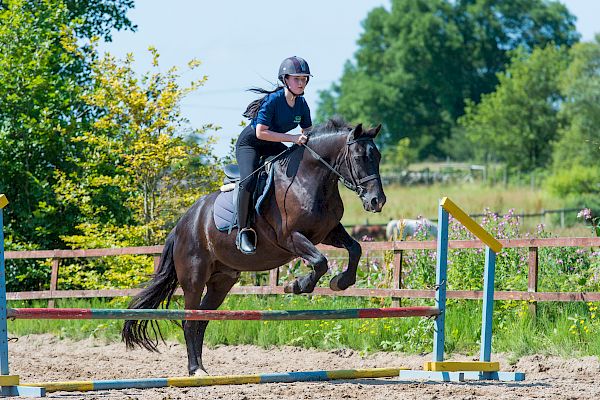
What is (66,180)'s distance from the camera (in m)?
16.9

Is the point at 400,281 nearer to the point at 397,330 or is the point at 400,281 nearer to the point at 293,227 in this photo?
the point at 397,330

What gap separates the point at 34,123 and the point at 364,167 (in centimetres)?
1067

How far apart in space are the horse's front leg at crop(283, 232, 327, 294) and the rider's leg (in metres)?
0.55

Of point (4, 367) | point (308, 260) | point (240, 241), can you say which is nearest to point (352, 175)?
Answer: point (308, 260)

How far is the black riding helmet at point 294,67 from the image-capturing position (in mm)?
8391

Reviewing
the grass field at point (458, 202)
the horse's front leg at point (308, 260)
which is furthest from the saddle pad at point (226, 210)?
the grass field at point (458, 202)

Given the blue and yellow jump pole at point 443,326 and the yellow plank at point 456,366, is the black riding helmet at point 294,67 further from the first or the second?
the yellow plank at point 456,366

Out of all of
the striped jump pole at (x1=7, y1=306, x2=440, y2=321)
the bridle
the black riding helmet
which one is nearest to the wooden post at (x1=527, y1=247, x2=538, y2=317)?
the striped jump pole at (x1=7, y1=306, x2=440, y2=321)

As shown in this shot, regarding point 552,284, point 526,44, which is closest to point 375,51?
point 526,44

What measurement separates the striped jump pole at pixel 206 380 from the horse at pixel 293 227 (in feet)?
2.34

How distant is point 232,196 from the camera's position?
8.97 m

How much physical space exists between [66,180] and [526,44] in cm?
7252

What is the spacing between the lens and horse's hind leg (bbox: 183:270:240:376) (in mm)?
9297

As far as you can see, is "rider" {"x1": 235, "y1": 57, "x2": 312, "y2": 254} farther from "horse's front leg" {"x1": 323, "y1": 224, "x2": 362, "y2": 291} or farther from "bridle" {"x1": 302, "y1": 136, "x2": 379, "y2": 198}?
"horse's front leg" {"x1": 323, "y1": 224, "x2": 362, "y2": 291}
